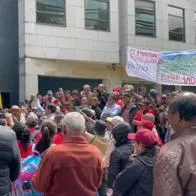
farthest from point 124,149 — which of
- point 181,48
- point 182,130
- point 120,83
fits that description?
point 181,48

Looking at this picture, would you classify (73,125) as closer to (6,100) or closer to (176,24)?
(6,100)

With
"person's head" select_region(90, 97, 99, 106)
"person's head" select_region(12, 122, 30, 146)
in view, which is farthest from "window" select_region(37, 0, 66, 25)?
"person's head" select_region(12, 122, 30, 146)

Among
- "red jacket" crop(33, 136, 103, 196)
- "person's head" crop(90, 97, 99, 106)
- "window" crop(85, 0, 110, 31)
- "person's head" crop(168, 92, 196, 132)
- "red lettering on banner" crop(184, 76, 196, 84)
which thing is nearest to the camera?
"person's head" crop(168, 92, 196, 132)

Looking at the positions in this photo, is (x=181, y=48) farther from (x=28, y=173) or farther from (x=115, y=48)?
(x=28, y=173)

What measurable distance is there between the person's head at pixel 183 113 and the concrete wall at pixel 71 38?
16693mm

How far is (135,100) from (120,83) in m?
12.3

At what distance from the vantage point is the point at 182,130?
2.96 metres

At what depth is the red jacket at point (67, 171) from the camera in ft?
14.8

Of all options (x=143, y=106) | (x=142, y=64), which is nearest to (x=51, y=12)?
(x=142, y=64)

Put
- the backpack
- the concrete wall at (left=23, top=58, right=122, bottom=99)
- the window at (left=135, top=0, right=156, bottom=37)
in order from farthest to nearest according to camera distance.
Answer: the window at (left=135, top=0, right=156, bottom=37)
the concrete wall at (left=23, top=58, right=122, bottom=99)
the backpack

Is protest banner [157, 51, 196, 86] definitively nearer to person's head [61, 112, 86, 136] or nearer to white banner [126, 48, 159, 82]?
white banner [126, 48, 159, 82]

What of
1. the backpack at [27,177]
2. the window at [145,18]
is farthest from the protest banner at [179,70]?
the window at [145,18]

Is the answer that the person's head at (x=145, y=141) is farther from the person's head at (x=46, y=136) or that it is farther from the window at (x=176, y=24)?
the window at (x=176, y=24)

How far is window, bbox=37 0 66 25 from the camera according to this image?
20.0 metres
